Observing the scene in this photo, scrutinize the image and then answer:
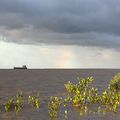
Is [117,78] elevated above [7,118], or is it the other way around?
[117,78]

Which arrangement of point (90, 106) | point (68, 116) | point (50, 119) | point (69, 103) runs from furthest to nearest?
1. point (69, 103)
2. point (90, 106)
3. point (68, 116)
4. point (50, 119)

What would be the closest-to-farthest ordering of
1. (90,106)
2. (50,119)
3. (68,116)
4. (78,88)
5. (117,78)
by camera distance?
1. (78,88)
2. (50,119)
3. (68,116)
4. (117,78)
5. (90,106)

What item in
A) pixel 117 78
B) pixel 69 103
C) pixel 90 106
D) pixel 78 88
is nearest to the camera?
pixel 78 88

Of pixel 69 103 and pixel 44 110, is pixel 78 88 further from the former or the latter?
pixel 69 103

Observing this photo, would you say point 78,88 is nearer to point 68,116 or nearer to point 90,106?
point 68,116

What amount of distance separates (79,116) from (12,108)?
635 inches

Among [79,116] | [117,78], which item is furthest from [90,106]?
[79,116]

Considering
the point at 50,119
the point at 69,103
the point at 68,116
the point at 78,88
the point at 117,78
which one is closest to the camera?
the point at 78,88

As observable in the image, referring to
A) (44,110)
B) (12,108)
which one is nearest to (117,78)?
(44,110)

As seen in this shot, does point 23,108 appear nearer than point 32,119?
No

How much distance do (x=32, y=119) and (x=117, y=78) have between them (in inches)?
639

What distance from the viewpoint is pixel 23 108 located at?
70688mm

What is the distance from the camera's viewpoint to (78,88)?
1980 inches

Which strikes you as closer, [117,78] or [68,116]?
[68,116]
